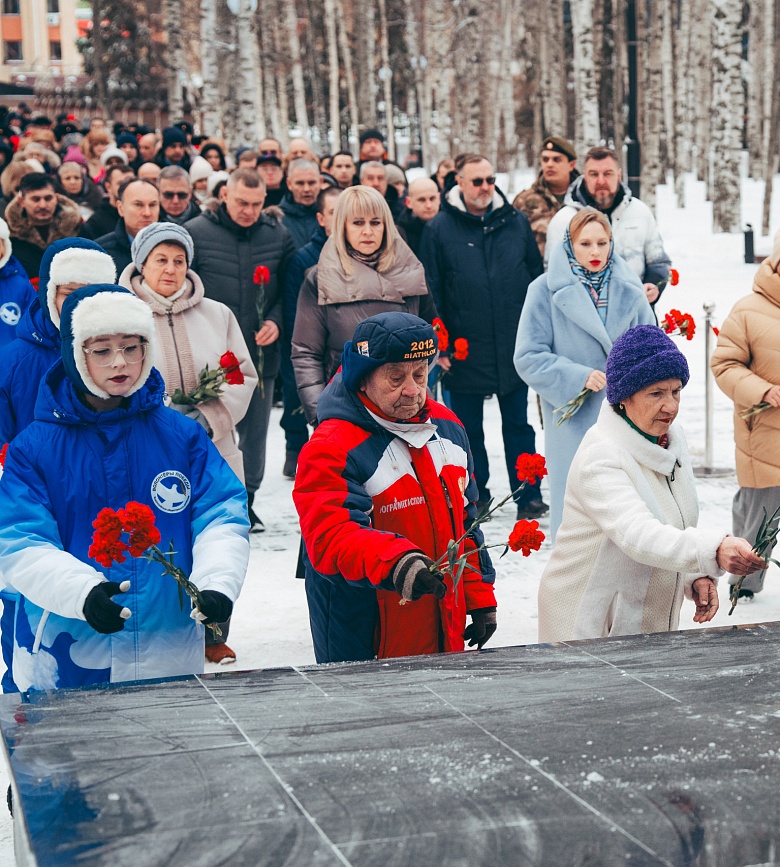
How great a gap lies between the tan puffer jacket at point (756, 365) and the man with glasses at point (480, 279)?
79.5 inches

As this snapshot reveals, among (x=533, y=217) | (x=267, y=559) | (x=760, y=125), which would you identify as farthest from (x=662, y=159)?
(x=267, y=559)

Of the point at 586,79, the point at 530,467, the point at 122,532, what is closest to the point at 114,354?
the point at 122,532

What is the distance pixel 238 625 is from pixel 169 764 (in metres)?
3.95

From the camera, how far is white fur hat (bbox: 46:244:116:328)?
520 centimetres

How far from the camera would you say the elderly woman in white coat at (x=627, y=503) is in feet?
13.2

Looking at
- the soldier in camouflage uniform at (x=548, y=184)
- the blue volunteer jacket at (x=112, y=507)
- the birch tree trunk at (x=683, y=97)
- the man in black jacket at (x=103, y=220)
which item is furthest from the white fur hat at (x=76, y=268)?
the birch tree trunk at (x=683, y=97)

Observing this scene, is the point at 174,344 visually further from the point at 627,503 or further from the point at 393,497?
the point at 627,503

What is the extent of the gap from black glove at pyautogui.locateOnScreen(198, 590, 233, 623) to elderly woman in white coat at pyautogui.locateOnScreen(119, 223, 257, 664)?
2.52m

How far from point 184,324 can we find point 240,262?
6.15 feet

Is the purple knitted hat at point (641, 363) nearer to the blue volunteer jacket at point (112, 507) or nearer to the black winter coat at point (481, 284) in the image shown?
the blue volunteer jacket at point (112, 507)

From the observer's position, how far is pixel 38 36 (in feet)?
287

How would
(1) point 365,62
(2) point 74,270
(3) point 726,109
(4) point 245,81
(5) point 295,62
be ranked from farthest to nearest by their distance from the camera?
(5) point 295,62, (1) point 365,62, (4) point 245,81, (3) point 726,109, (2) point 74,270

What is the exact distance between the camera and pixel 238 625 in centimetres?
647

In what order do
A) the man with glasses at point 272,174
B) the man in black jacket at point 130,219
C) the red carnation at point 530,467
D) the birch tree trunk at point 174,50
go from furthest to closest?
the birch tree trunk at point 174,50
the man with glasses at point 272,174
the man in black jacket at point 130,219
the red carnation at point 530,467
